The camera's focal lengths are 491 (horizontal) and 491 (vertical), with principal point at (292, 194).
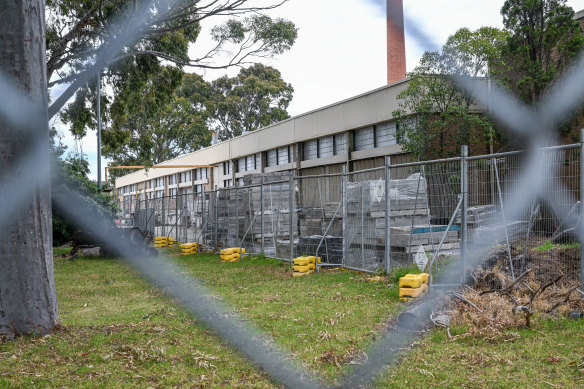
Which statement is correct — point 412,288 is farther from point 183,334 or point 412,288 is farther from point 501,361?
point 183,334

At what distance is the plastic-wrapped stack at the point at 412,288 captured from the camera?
7.80 m

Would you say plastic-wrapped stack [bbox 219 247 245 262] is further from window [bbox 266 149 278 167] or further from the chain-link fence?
window [bbox 266 149 278 167]

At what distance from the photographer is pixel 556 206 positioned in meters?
7.23

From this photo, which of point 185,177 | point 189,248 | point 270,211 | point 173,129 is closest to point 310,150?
point 189,248

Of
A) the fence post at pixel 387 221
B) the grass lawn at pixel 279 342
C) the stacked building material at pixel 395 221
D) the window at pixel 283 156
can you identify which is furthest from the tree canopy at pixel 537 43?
the window at pixel 283 156

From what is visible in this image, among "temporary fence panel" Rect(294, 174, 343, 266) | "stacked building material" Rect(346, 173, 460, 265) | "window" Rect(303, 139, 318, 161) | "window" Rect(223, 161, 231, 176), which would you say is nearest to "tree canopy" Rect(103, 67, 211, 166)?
"window" Rect(223, 161, 231, 176)

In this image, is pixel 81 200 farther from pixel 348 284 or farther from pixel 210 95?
pixel 210 95

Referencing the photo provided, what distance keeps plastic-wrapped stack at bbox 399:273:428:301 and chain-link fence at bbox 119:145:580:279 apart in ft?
1.01

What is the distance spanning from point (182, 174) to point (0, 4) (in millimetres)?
44020

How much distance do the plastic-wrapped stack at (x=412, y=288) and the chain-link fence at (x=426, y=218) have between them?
31cm

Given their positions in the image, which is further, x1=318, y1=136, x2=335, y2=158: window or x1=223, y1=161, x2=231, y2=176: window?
x1=223, y1=161, x2=231, y2=176: window

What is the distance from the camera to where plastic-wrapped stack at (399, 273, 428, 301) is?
7805 mm

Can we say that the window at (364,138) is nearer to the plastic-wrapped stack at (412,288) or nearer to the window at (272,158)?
the window at (272,158)

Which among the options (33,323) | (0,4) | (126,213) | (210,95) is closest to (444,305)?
(33,323)
